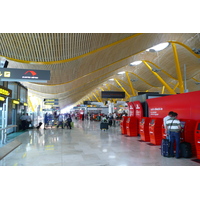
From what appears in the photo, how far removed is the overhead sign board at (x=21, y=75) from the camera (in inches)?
272

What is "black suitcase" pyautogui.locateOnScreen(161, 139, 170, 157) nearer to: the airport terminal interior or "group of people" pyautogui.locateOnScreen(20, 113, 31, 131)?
the airport terminal interior

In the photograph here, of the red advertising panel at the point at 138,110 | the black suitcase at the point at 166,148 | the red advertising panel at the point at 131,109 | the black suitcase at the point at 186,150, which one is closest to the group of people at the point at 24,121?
the red advertising panel at the point at 131,109

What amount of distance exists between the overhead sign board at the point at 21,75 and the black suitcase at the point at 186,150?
5.58 m

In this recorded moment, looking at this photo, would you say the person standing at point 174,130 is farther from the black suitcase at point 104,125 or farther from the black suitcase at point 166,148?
the black suitcase at point 104,125

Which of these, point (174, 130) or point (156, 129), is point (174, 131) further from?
point (156, 129)

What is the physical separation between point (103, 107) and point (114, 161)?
1362 inches

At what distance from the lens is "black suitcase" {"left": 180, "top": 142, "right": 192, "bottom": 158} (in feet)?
18.7

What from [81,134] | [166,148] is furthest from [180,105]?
[81,134]

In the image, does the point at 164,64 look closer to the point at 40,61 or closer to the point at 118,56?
the point at 118,56

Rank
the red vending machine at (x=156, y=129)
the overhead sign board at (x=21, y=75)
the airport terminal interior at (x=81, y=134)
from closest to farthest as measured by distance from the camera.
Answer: the airport terminal interior at (x=81, y=134) → the overhead sign board at (x=21, y=75) → the red vending machine at (x=156, y=129)

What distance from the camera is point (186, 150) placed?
571 centimetres

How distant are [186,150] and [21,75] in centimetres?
650

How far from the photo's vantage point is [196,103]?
6949mm
